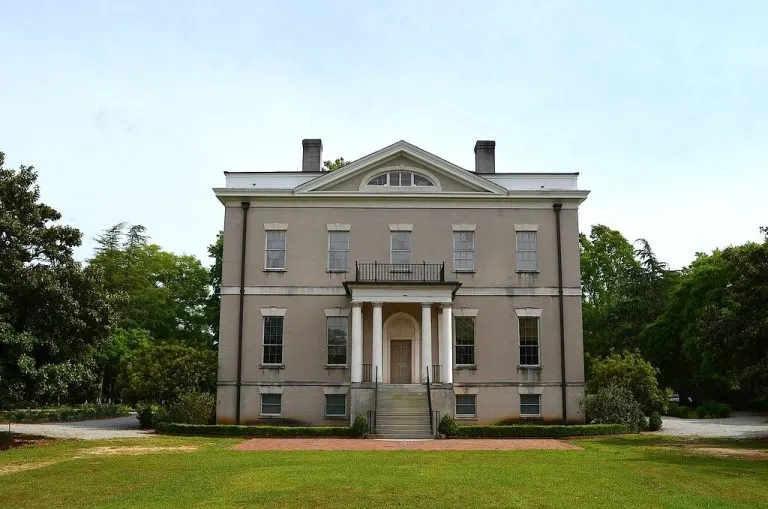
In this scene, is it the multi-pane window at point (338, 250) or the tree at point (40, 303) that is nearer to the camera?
the tree at point (40, 303)

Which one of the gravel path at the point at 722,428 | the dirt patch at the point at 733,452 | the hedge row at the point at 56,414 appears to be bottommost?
the hedge row at the point at 56,414

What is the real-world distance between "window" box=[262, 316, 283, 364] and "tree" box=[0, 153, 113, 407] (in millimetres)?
7053

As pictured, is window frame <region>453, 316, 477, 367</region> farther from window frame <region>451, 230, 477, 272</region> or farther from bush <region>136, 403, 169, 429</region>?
bush <region>136, 403, 169, 429</region>

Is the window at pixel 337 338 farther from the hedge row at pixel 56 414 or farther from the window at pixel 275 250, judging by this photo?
the hedge row at pixel 56 414

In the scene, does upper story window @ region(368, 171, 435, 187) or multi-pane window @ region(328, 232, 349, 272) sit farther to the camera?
upper story window @ region(368, 171, 435, 187)

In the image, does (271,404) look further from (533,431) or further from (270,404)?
(533,431)

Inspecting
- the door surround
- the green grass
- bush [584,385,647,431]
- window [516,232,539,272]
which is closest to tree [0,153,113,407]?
the green grass

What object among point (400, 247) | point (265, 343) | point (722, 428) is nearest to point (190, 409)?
point (265, 343)

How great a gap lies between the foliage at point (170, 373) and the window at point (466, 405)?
1011 centimetres

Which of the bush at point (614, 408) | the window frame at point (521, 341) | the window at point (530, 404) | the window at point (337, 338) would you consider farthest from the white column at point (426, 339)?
the bush at point (614, 408)

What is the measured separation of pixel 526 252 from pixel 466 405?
6886 millimetres

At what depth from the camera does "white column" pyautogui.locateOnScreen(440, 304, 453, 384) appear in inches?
1015

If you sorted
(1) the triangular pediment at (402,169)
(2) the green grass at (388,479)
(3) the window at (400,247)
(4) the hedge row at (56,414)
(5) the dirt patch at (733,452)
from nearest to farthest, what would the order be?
(2) the green grass at (388,479)
(5) the dirt patch at (733,452)
(3) the window at (400,247)
(1) the triangular pediment at (402,169)
(4) the hedge row at (56,414)

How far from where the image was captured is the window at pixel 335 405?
27.5 metres
